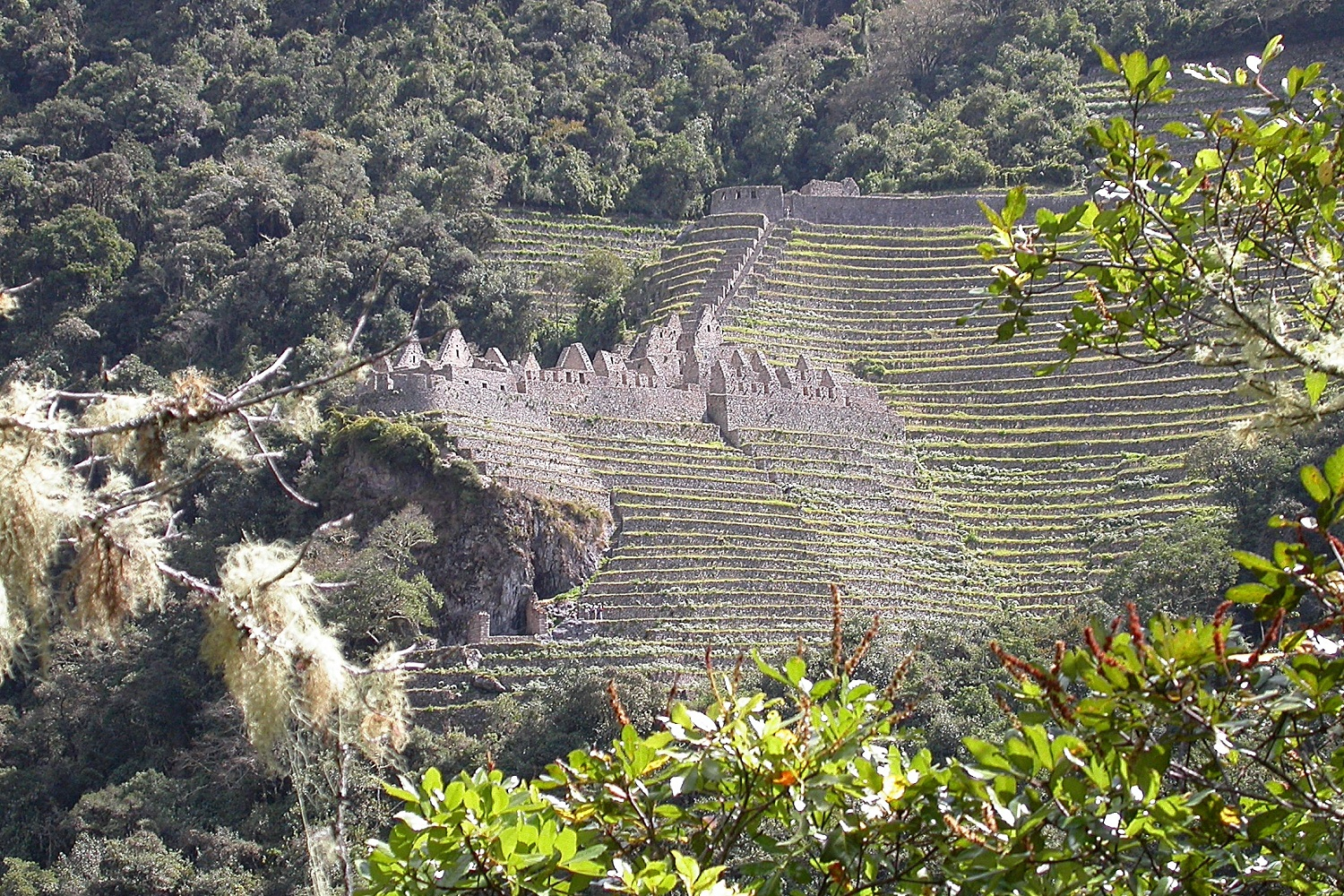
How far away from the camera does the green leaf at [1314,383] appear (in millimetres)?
6641

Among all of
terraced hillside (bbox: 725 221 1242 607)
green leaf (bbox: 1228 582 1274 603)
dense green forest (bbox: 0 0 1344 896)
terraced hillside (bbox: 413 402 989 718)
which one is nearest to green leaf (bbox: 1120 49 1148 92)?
green leaf (bbox: 1228 582 1274 603)

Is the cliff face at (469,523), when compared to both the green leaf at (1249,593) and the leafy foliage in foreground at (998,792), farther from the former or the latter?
the green leaf at (1249,593)

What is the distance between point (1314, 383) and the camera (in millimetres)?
6695

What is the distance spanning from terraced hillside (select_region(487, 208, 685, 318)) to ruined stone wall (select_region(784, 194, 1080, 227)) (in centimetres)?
546

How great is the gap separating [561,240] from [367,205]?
6128 mm

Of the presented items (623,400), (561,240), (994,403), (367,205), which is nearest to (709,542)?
(623,400)

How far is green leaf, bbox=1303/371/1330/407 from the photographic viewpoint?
21.8 feet

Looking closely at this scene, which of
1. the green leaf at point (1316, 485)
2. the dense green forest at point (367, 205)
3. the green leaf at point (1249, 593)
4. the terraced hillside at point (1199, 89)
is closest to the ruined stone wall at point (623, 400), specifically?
the dense green forest at point (367, 205)

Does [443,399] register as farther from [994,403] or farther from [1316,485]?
[1316,485]

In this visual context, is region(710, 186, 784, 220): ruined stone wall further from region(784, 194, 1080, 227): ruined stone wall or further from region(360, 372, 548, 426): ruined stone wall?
region(360, 372, 548, 426): ruined stone wall

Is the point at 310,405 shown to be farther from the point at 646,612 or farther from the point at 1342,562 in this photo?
the point at 646,612

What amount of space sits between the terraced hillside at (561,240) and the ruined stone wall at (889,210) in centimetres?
546

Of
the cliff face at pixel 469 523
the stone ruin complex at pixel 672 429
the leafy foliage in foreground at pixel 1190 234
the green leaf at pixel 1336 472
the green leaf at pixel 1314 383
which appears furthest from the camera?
the stone ruin complex at pixel 672 429

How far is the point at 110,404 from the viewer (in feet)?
19.1
